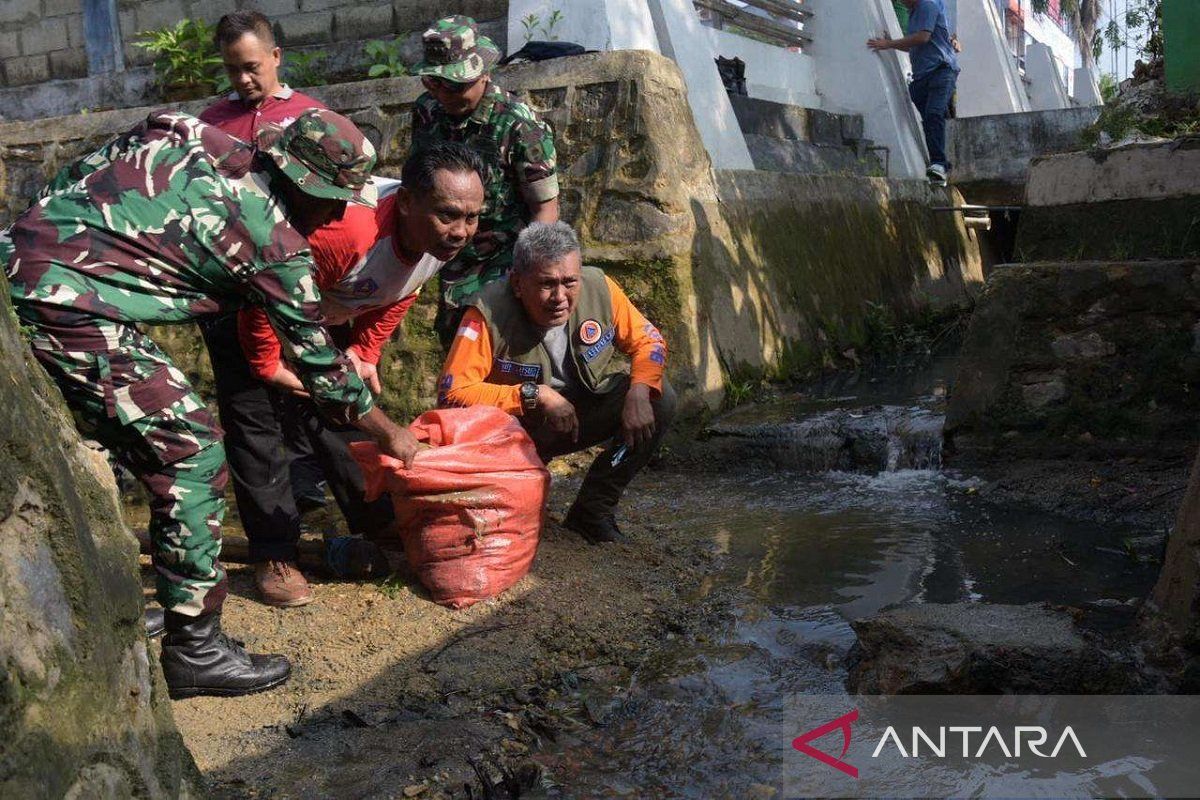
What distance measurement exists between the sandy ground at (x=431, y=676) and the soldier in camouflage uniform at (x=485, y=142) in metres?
1.07

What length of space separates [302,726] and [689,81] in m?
5.29

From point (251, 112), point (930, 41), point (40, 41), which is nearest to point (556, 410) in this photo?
point (251, 112)

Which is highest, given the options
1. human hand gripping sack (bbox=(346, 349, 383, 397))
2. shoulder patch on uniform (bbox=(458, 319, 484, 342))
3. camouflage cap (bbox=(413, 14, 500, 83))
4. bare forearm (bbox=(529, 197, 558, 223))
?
camouflage cap (bbox=(413, 14, 500, 83))

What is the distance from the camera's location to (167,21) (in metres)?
8.48

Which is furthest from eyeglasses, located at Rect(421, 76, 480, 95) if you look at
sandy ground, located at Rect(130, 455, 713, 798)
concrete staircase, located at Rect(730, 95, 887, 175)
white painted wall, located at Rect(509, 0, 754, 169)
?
concrete staircase, located at Rect(730, 95, 887, 175)

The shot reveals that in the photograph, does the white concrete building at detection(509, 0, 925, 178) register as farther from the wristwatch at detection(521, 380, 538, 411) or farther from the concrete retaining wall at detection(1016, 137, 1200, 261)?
the wristwatch at detection(521, 380, 538, 411)

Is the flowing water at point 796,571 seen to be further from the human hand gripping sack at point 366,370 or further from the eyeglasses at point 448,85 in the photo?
the eyeglasses at point 448,85

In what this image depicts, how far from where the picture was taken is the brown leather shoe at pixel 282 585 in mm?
3863

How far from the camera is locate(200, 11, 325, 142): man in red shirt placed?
4.73 meters

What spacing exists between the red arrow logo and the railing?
747cm

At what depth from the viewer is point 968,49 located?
1486 cm

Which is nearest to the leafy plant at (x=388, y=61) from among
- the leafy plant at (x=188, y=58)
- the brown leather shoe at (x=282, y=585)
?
the leafy plant at (x=188, y=58)

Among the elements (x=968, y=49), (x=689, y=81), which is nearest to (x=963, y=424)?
(x=689, y=81)

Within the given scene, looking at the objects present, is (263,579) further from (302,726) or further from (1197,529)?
(1197,529)
